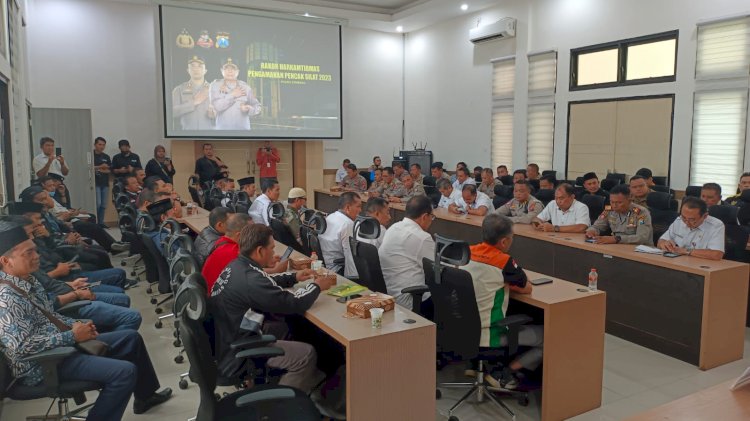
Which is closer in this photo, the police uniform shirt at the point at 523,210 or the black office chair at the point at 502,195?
the police uniform shirt at the point at 523,210

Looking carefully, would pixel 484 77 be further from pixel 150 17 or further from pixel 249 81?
pixel 150 17

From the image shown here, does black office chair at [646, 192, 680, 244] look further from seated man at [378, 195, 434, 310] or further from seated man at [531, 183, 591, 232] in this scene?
seated man at [378, 195, 434, 310]

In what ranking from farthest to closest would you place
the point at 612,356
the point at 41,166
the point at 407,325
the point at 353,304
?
the point at 41,166 → the point at 612,356 → the point at 353,304 → the point at 407,325

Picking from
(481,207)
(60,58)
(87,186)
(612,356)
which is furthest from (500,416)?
(60,58)

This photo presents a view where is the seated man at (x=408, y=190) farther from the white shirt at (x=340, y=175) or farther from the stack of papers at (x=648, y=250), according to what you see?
the stack of papers at (x=648, y=250)

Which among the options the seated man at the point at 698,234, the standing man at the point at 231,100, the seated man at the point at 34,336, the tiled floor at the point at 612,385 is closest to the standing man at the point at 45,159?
the standing man at the point at 231,100

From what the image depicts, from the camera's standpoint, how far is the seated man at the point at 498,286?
3078 millimetres

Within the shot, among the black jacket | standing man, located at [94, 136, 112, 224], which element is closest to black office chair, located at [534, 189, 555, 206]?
the black jacket

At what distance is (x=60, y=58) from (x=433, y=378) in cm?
1017

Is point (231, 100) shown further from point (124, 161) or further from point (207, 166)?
point (124, 161)

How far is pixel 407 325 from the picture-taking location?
261 centimetres

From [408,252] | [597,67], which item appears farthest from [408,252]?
[597,67]

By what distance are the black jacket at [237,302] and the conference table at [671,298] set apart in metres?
2.82

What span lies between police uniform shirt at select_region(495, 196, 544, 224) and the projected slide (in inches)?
252
